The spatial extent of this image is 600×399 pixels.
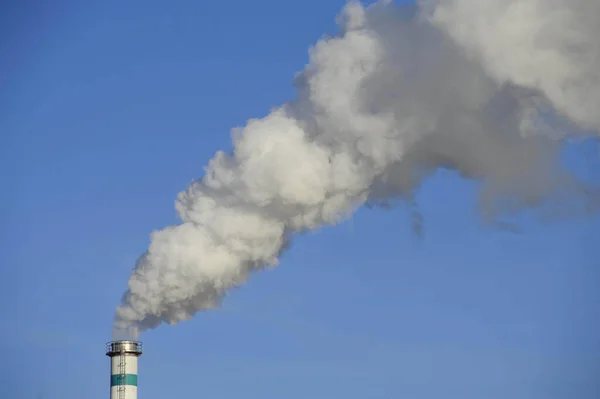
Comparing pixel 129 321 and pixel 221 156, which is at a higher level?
pixel 221 156

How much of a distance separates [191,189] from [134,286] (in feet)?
25.3

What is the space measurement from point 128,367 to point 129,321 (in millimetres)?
3159

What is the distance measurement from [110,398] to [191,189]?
49.6 feet

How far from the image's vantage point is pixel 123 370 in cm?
7944

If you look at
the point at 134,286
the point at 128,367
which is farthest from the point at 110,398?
the point at 134,286

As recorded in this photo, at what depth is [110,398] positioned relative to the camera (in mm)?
79875

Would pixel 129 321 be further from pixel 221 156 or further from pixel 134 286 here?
pixel 221 156

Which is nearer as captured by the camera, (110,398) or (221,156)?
(221,156)

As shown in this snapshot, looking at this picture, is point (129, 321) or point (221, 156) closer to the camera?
point (221, 156)

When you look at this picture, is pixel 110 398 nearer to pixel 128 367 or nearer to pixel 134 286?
pixel 128 367

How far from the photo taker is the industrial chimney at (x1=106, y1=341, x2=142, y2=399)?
79188 millimetres

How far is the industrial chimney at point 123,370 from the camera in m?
79.2

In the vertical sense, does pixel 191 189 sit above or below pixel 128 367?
above

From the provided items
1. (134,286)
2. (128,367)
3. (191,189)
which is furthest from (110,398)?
(191,189)
